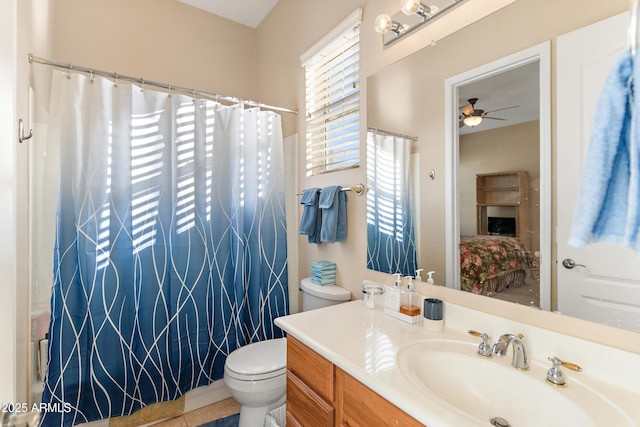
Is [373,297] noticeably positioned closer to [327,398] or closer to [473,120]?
[327,398]

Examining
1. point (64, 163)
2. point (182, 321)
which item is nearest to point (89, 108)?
point (64, 163)

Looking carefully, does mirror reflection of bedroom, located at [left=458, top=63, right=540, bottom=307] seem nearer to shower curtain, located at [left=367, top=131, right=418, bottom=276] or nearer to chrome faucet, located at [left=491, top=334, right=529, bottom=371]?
chrome faucet, located at [left=491, top=334, right=529, bottom=371]

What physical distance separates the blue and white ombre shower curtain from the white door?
1.60m

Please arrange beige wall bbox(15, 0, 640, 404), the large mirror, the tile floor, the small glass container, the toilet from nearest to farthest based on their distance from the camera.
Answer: the large mirror
beige wall bbox(15, 0, 640, 404)
the small glass container
the toilet
the tile floor

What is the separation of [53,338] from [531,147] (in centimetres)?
222

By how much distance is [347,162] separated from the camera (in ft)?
5.75

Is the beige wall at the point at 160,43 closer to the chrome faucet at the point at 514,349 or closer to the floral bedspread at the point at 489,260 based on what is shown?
the floral bedspread at the point at 489,260

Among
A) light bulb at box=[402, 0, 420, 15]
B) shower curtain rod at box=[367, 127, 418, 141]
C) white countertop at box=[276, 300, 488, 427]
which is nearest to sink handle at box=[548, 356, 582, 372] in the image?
white countertop at box=[276, 300, 488, 427]

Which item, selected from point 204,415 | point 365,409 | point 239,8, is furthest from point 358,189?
point 239,8

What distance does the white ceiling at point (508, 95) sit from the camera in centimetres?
95

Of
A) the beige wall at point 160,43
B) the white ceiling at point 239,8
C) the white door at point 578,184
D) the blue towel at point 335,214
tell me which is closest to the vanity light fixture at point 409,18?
the white door at point 578,184

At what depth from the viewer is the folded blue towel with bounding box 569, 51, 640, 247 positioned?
49 cm

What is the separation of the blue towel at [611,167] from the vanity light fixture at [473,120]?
2.02 feet

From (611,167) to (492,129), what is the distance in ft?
2.03
